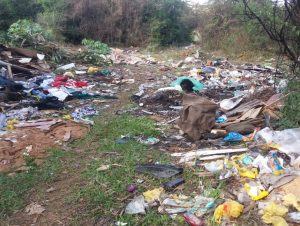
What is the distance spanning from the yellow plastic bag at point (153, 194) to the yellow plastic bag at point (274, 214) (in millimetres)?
997

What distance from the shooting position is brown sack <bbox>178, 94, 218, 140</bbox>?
16.1 ft

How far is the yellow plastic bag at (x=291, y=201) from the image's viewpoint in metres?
3.02

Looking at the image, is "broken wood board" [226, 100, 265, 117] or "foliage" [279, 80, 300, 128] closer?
"foliage" [279, 80, 300, 128]

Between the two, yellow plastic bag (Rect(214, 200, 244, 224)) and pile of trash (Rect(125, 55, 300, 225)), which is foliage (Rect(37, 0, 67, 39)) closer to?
pile of trash (Rect(125, 55, 300, 225))

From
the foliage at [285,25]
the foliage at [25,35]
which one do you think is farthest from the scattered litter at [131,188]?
the foliage at [25,35]

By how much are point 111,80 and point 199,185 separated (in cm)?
678

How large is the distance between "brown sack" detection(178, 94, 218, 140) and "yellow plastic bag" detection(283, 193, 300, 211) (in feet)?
6.04

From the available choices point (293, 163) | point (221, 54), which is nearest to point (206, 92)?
point (293, 163)

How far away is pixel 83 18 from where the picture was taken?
61.9ft

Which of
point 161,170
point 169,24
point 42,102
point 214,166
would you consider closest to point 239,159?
point 214,166

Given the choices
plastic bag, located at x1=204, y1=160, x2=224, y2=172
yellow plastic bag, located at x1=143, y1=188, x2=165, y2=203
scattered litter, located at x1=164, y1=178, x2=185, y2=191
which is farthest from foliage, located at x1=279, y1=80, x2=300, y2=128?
yellow plastic bag, located at x1=143, y1=188, x2=165, y2=203

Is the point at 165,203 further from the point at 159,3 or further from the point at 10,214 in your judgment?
the point at 159,3

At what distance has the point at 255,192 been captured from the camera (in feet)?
10.7

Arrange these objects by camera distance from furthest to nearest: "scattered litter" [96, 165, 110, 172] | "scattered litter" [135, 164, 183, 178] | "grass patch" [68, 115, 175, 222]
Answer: "scattered litter" [96, 165, 110, 172] < "scattered litter" [135, 164, 183, 178] < "grass patch" [68, 115, 175, 222]
